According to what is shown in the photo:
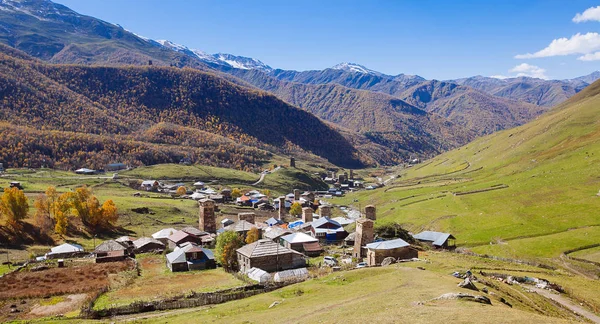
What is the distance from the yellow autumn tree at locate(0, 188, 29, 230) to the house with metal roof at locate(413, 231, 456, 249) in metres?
72.5

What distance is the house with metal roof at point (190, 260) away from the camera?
53719 millimetres

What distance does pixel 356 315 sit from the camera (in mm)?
23969

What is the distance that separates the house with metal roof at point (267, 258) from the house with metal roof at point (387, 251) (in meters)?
9.87

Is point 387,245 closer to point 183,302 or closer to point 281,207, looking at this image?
point 183,302

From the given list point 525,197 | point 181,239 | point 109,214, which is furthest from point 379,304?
point 525,197

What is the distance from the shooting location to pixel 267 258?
5103 centimetres

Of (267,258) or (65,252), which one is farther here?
(65,252)

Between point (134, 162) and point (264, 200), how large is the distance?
79115 mm

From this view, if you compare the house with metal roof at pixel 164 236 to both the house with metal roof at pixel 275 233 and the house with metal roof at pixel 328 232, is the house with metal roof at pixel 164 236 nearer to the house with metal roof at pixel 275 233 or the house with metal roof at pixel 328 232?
the house with metal roof at pixel 275 233

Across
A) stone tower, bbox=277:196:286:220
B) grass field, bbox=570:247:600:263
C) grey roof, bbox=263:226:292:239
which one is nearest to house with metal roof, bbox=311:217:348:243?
grey roof, bbox=263:226:292:239

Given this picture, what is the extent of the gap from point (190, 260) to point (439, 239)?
41.4m

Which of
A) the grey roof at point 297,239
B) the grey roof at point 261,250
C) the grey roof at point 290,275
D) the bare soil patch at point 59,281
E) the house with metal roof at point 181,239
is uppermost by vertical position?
the grey roof at point 261,250

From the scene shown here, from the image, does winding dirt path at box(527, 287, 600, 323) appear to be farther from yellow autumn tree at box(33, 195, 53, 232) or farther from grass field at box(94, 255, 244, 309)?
yellow autumn tree at box(33, 195, 53, 232)

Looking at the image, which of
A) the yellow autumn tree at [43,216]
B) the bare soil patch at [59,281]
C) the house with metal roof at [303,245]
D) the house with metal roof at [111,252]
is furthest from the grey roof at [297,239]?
the yellow autumn tree at [43,216]
